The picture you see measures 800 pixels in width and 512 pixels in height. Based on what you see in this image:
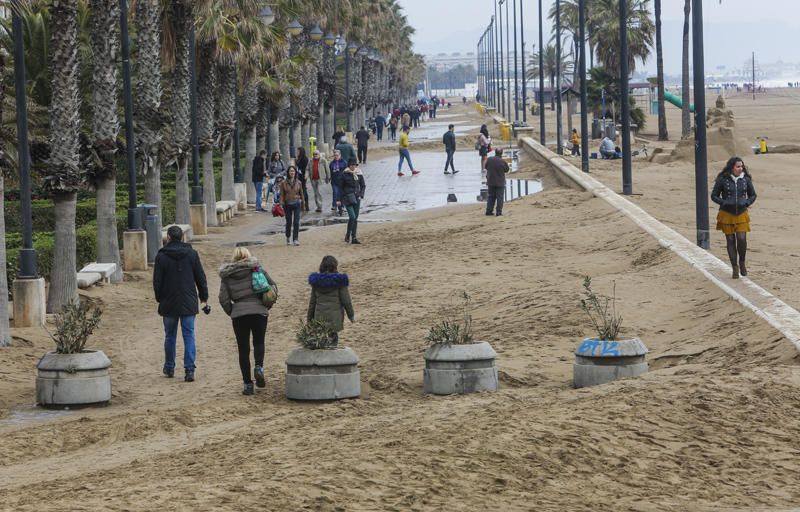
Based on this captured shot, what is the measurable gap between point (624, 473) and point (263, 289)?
18.0 feet

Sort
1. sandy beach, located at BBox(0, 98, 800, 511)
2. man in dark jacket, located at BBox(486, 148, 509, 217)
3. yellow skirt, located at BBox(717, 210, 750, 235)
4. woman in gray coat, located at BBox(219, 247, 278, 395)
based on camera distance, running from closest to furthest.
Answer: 1. sandy beach, located at BBox(0, 98, 800, 511)
2. woman in gray coat, located at BBox(219, 247, 278, 395)
3. yellow skirt, located at BBox(717, 210, 750, 235)
4. man in dark jacket, located at BBox(486, 148, 509, 217)

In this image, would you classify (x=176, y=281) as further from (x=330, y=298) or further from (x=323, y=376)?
(x=323, y=376)

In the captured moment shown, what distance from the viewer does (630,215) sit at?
90.7 ft

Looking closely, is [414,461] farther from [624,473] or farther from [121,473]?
[121,473]

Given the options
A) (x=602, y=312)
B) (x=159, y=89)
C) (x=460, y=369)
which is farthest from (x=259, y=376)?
(x=159, y=89)

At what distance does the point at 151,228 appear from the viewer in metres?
26.6

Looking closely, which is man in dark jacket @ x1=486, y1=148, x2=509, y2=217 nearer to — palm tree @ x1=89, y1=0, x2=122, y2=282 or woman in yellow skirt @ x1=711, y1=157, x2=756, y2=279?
palm tree @ x1=89, y1=0, x2=122, y2=282

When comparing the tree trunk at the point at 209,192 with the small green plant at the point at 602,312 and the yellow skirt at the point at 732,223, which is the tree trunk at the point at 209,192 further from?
the yellow skirt at the point at 732,223

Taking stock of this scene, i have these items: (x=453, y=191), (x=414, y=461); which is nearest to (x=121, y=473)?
(x=414, y=461)

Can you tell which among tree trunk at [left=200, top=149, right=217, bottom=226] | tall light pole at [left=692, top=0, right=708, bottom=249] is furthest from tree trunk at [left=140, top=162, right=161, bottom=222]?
tall light pole at [left=692, top=0, right=708, bottom=249]

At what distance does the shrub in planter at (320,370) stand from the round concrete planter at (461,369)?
0.75 m

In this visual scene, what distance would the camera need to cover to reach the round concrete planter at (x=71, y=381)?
13844 mm

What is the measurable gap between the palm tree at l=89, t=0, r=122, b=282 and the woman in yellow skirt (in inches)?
413

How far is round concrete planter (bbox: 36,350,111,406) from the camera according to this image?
13.8 metres
